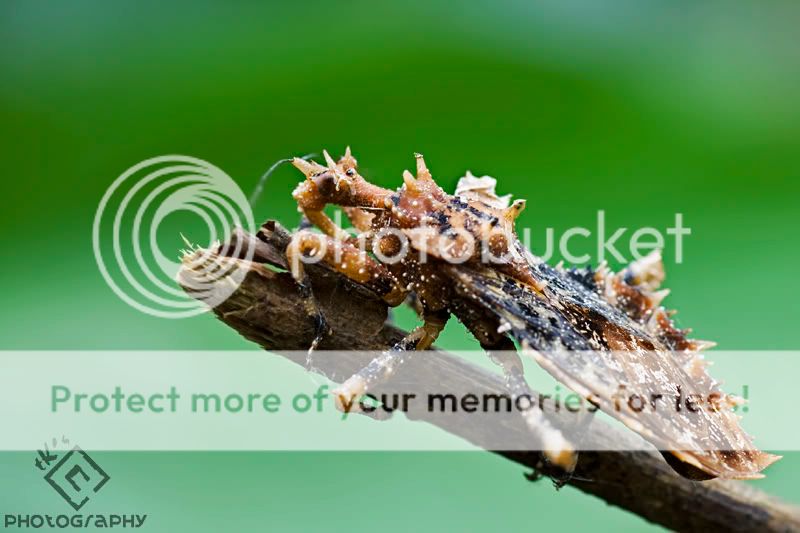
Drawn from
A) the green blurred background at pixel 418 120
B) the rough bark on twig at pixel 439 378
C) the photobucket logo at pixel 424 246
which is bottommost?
the rough bark on twig at pixel 439 378

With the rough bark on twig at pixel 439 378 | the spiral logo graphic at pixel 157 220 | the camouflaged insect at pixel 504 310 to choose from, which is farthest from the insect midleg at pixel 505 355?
the spiral logo graphic at pixel 157 220

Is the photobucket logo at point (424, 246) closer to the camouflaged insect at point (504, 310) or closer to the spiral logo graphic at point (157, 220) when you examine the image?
the camouflaged insect at point (504, 310)

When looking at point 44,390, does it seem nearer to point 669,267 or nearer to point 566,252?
point 566,252

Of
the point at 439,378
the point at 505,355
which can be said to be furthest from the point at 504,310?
the point at 439,378

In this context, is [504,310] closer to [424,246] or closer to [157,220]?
[424,246]

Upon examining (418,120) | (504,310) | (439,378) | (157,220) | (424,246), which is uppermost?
(418,120)

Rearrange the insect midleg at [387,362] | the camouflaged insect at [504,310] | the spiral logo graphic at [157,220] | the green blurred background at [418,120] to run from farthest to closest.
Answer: the green blurred background at [418,120] < the spiral logo graphic at [157,220] < the insect midleg at [387,362] < the camouflaged insect at [504,310]
